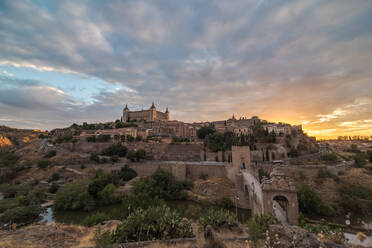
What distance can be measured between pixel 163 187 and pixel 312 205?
20.6m

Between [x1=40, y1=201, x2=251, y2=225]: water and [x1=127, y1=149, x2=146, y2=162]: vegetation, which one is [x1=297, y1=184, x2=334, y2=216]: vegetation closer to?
[x1=40, y1=201, x2=251, y2=225]: water

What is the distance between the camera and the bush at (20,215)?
53.7 ft

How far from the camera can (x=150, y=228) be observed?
756 centimetres

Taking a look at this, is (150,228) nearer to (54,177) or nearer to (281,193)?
(281,193)

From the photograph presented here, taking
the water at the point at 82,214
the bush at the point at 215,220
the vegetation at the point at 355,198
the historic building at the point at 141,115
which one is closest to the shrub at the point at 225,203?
the water at the point at 82,214

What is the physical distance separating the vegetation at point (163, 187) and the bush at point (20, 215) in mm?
11844

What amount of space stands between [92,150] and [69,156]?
8.34 metres

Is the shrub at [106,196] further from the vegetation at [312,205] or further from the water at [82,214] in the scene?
the vegetation at [312,205]

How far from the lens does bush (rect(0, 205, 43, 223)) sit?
16.4m

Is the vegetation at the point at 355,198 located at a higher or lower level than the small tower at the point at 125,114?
lower

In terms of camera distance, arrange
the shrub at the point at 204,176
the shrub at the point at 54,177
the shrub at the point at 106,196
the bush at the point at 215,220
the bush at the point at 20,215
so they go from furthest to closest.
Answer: the shrub at the point at 54,177
the shrub at the point at 204,176
the shrub at the point at 106,196
the bush at the point at 20,215
the bush at the point at 215,220

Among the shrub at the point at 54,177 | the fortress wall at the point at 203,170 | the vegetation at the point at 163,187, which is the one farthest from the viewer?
the shrub at the point at 54,177

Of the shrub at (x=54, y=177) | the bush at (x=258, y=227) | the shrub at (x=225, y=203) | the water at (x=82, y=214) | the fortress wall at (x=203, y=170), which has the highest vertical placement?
the bush at (x=258, y=227)

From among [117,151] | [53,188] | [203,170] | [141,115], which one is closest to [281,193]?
[203,170]
